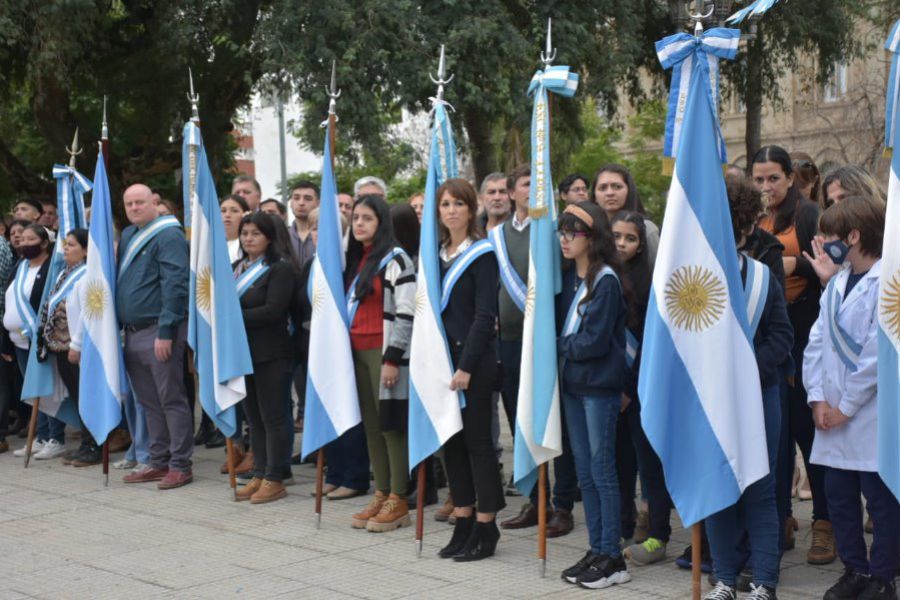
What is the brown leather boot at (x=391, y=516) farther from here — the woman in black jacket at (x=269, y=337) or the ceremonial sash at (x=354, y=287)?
the woman in black jacket at (x=269, y=337)

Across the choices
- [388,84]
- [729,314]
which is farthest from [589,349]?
[388,84]

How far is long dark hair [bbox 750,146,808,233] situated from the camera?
6605mm

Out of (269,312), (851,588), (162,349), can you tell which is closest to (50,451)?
(162,349)

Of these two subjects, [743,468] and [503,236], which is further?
[503,236]

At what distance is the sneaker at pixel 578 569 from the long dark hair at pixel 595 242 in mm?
1186

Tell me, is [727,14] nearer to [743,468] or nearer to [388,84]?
[388,84]

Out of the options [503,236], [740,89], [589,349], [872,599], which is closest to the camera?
[872,599]

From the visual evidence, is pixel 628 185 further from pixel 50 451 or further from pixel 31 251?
pixel 50 451

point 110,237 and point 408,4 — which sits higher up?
point 408,4

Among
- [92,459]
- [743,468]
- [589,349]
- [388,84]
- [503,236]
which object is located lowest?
[92,459]

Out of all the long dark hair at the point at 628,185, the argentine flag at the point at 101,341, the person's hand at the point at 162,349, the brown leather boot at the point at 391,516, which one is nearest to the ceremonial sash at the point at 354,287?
the brown leather boot at the point at 391,516

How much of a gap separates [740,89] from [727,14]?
18.3 ft

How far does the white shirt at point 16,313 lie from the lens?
34.5 feet

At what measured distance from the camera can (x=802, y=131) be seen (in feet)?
112
